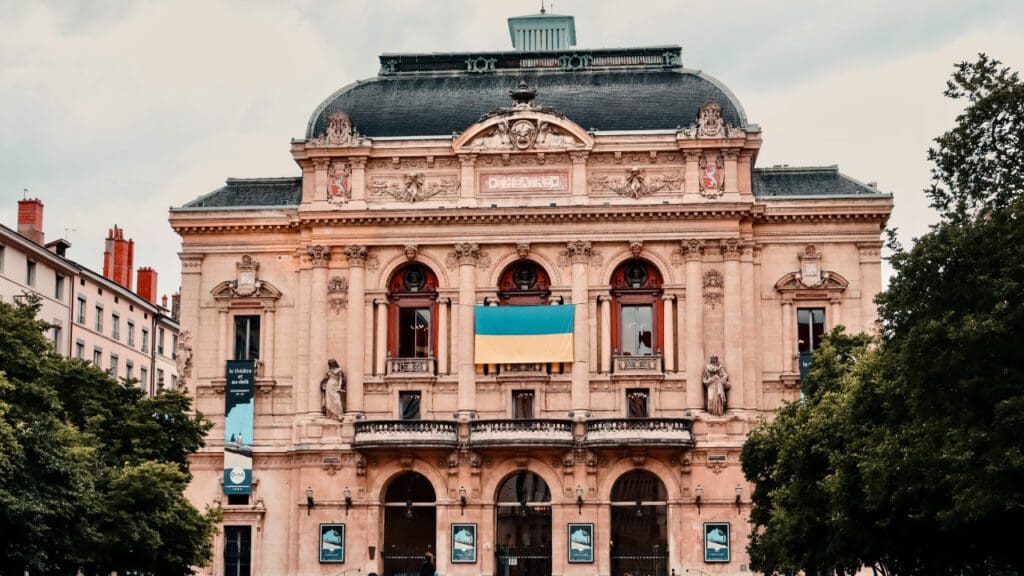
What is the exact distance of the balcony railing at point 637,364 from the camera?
266 feet

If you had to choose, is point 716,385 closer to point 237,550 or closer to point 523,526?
point 523,526

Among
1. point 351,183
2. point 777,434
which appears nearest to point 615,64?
point 351,183

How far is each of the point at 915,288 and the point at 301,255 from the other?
156 feet

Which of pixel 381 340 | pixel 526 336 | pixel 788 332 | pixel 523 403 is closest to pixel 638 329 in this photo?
pixel 526 336

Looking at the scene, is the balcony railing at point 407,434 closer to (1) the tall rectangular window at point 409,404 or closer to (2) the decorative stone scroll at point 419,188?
(1) the tall rectangular window at point 409,404

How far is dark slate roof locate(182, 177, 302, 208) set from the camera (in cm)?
8606

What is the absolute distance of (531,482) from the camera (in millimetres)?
80500

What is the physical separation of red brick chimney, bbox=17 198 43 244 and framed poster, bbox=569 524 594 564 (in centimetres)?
3920

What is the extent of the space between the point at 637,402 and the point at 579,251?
26.9 ft

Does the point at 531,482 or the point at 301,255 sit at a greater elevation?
the point at 301,255

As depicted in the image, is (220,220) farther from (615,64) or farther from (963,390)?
(963,390)

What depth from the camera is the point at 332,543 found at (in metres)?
79.8

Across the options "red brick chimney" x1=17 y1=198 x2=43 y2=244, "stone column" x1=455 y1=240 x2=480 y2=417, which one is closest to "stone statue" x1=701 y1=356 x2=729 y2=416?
"stone column" x1=455 y1=240 x2=480 y2=417

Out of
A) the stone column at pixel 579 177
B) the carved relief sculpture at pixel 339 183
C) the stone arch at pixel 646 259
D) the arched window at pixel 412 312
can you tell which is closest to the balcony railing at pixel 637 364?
the stone arch at pixel 646 259
